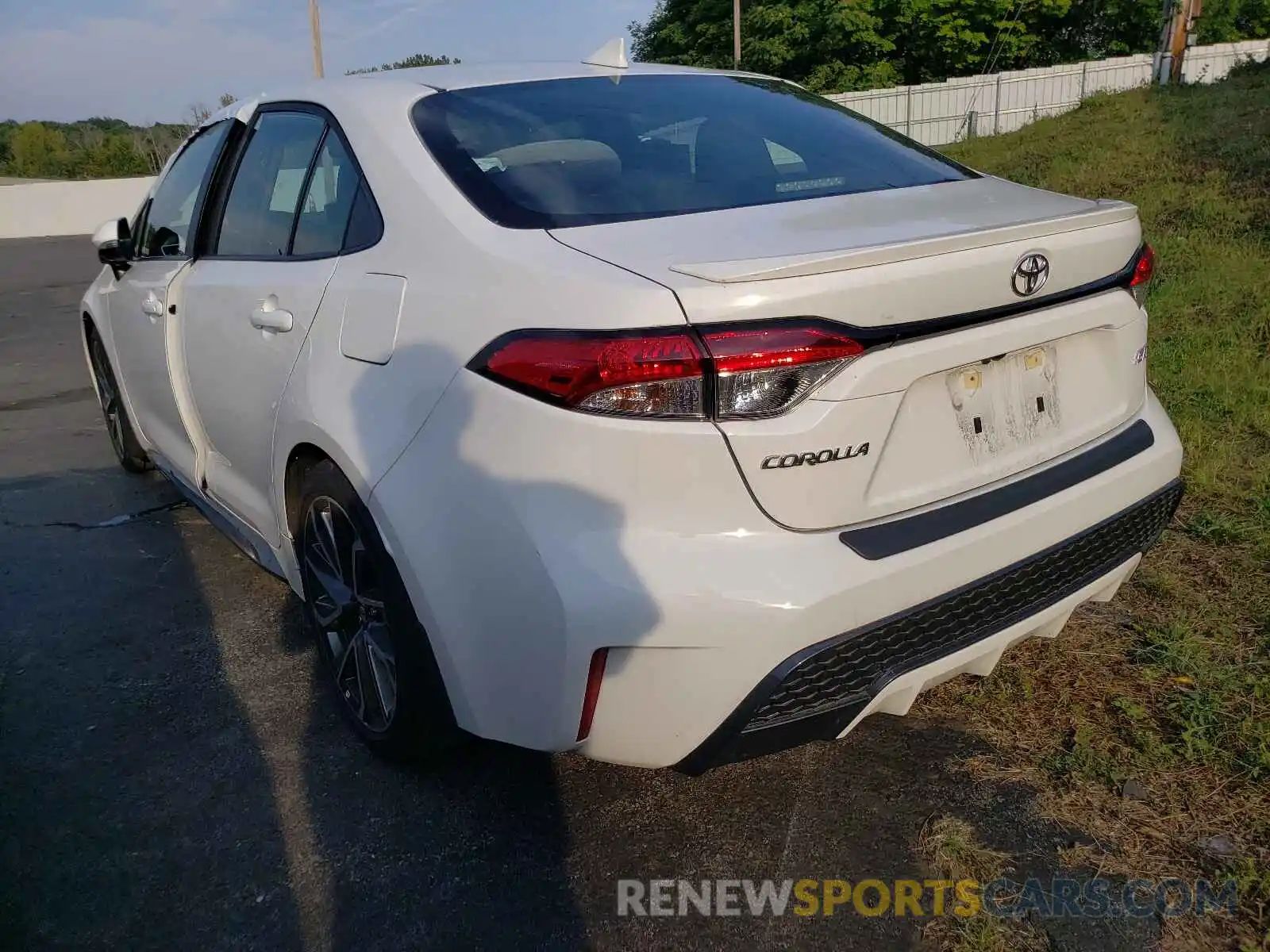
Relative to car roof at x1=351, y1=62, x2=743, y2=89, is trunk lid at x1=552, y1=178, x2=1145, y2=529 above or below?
below

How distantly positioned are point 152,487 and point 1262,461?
491cm

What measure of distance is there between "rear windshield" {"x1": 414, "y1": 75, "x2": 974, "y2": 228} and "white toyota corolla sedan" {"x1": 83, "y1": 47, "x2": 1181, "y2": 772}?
0.01 meters

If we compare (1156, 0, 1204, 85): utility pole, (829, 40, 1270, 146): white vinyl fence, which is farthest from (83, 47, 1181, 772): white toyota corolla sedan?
(829, 40, 1270, 146): white vinyl fence

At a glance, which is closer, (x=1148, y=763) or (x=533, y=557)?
(x=533, y=557)

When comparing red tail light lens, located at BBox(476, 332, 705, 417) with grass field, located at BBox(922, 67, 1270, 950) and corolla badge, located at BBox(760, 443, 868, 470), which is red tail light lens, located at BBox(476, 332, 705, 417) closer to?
corolla badge, located at BBox(760, 443, 868, 470)

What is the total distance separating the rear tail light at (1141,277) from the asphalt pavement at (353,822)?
115 cm

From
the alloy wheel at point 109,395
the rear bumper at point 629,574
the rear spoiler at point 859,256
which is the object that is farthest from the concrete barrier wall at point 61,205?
the rear spoiler at point 859,256

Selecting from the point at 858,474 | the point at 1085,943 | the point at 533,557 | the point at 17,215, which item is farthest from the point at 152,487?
the point at 17,215

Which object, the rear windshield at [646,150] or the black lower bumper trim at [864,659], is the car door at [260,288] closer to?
the rear windshield at [646,150]

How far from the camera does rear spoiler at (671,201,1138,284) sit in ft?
A: 5.87

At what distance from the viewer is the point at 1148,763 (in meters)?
2.40

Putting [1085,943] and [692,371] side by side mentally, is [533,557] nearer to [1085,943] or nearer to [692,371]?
[692,371]

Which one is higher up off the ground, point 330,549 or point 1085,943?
point 330,549

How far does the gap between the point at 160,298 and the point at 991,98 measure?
84.4 ft
